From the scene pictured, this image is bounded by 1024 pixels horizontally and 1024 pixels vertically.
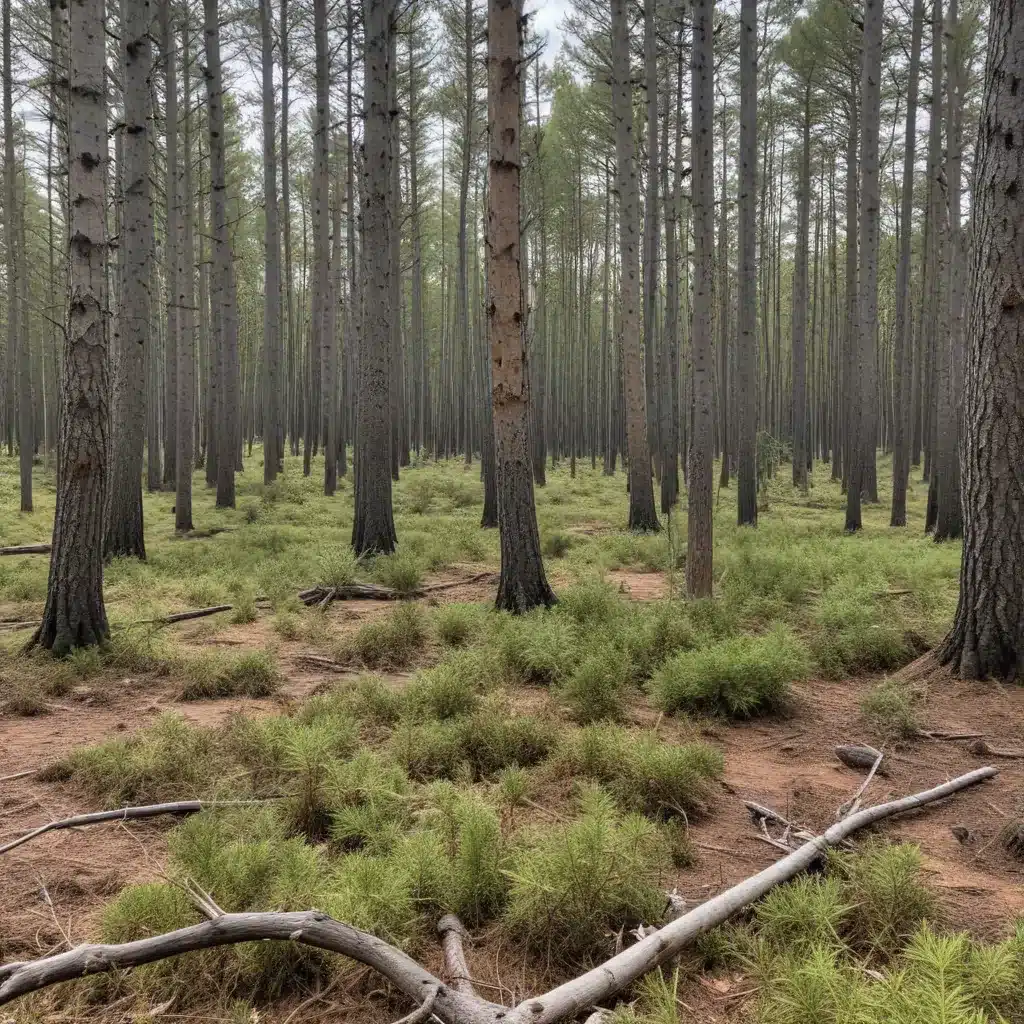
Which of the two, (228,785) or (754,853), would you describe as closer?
(754,853)

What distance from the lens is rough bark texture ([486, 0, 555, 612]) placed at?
6517 millimetres

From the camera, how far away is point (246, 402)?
3309cm

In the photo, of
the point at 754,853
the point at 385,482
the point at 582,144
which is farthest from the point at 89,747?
the point at 582,144

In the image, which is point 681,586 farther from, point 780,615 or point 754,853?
Result: point 754,853

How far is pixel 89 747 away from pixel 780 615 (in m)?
5.32

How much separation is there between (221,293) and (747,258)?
9.64m

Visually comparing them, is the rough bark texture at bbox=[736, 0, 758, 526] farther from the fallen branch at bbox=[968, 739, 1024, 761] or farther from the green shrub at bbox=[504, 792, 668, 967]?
the green shrub at bbox=[504, 792, 668, 967]

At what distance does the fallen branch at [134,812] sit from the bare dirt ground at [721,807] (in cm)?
5

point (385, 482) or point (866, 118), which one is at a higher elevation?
point (866, 118)

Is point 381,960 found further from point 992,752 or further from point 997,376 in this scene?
point 997,376

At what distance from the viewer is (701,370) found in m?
6.88

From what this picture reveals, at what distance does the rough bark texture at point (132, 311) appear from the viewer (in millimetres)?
8594

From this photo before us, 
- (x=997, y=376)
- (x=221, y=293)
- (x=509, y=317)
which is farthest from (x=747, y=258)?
(x=221, y=293)

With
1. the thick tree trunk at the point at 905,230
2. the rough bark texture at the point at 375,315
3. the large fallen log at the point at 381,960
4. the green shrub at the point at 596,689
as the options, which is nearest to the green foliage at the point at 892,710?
the green shrub at the point at 596,689
